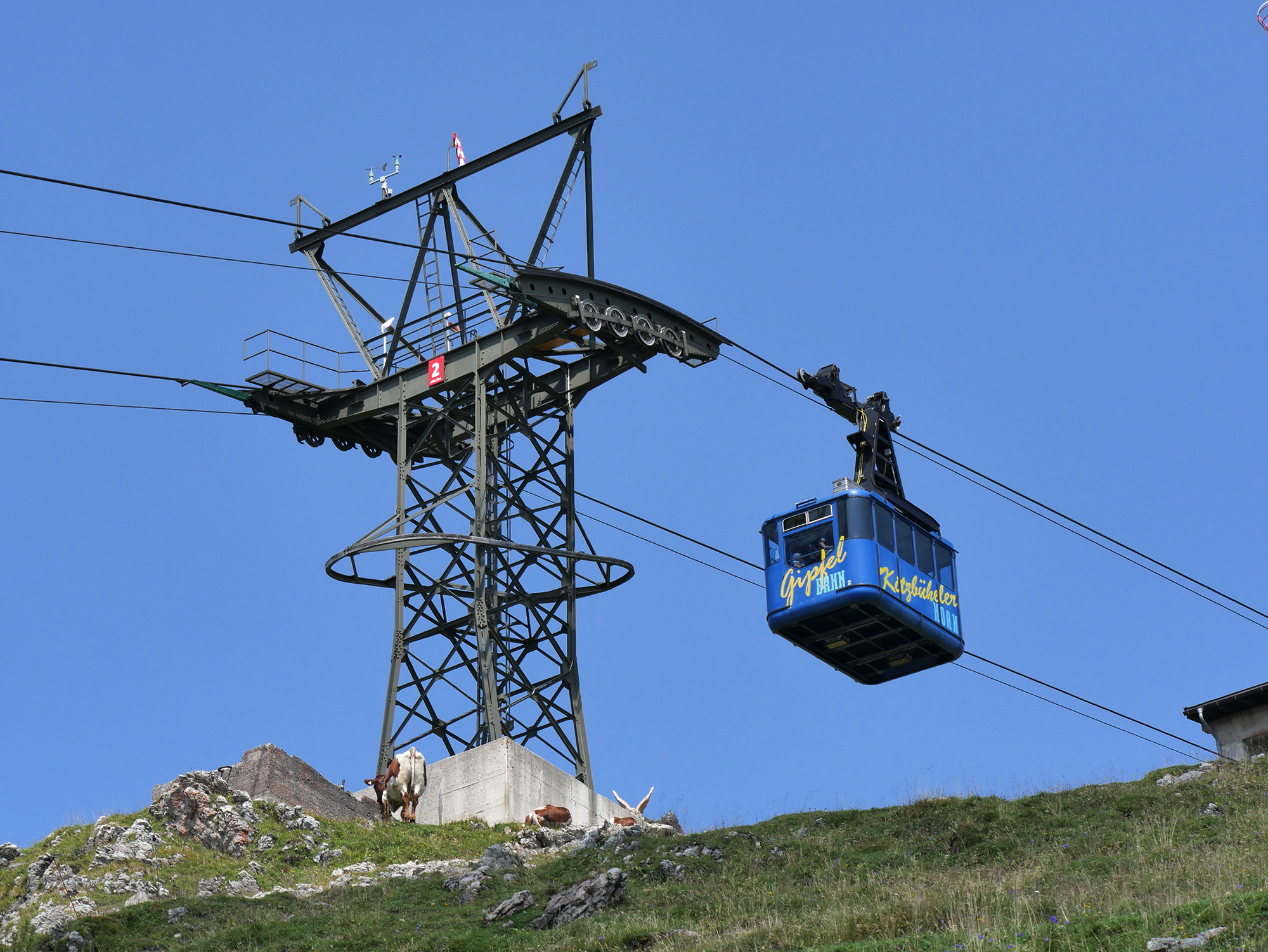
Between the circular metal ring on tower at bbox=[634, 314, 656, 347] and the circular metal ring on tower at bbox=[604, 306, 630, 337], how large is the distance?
0.23 metres

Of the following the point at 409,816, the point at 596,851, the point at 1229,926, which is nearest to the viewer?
the point at 1229,926

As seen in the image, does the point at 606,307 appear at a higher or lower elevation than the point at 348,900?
higher

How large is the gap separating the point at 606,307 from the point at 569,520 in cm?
526

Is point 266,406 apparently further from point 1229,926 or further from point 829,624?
point 1229,926

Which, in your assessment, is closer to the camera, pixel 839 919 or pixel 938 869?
pixel 839 919

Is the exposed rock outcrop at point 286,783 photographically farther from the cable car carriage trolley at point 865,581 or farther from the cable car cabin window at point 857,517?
the cable car cabin window at point 857,517

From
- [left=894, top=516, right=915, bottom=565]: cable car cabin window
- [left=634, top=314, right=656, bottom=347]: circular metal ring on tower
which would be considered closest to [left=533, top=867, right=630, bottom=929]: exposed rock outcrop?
[left=894, top=516, right=915, bottom=565]: cable car cabin window

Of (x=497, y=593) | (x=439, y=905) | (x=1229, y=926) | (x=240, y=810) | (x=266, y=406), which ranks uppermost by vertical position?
(x=266, y=406)

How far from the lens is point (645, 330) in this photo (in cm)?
3878

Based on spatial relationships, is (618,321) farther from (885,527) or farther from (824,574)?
(824,574)

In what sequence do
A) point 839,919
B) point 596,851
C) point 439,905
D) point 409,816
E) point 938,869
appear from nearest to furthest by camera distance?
point 839,919 < point 938,869 < point 439,905 < point 596,851 < point 409,816

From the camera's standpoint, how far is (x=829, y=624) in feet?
98.8

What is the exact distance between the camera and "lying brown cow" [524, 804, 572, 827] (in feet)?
118

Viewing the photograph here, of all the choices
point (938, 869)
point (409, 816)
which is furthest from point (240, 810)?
point (938, 869)
